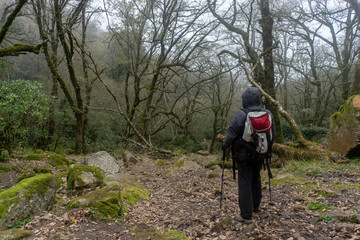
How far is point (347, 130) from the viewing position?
7.59 metres

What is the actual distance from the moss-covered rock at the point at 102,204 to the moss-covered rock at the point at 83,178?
0.88m

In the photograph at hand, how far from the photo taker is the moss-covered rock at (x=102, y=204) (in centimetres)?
399

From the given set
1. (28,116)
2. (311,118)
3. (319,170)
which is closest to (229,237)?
(319,170)

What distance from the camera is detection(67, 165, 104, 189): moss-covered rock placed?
5.17 meters

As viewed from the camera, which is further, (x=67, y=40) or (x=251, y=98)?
(x=67, y=40)

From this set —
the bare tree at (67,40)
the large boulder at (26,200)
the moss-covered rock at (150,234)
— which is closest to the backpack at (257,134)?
the moss-covered rock at (150,234)

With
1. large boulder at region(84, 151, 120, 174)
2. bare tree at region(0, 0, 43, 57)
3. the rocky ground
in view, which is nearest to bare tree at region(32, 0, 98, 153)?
bare tree at region(0, 0, 43, 57)

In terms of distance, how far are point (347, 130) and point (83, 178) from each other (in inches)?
292

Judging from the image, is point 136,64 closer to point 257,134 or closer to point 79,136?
point 79,136

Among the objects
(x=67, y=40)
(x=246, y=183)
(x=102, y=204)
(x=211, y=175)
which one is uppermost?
(x=67, y=40)

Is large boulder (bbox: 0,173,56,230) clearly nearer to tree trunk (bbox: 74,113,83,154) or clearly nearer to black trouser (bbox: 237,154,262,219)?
black trouser (bbox: 237,154,262,219)

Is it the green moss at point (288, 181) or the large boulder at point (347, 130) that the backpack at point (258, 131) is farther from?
the large boulder at point (347, 130)

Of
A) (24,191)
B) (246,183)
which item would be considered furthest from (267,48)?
(24,191)

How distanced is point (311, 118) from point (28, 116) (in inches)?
827
